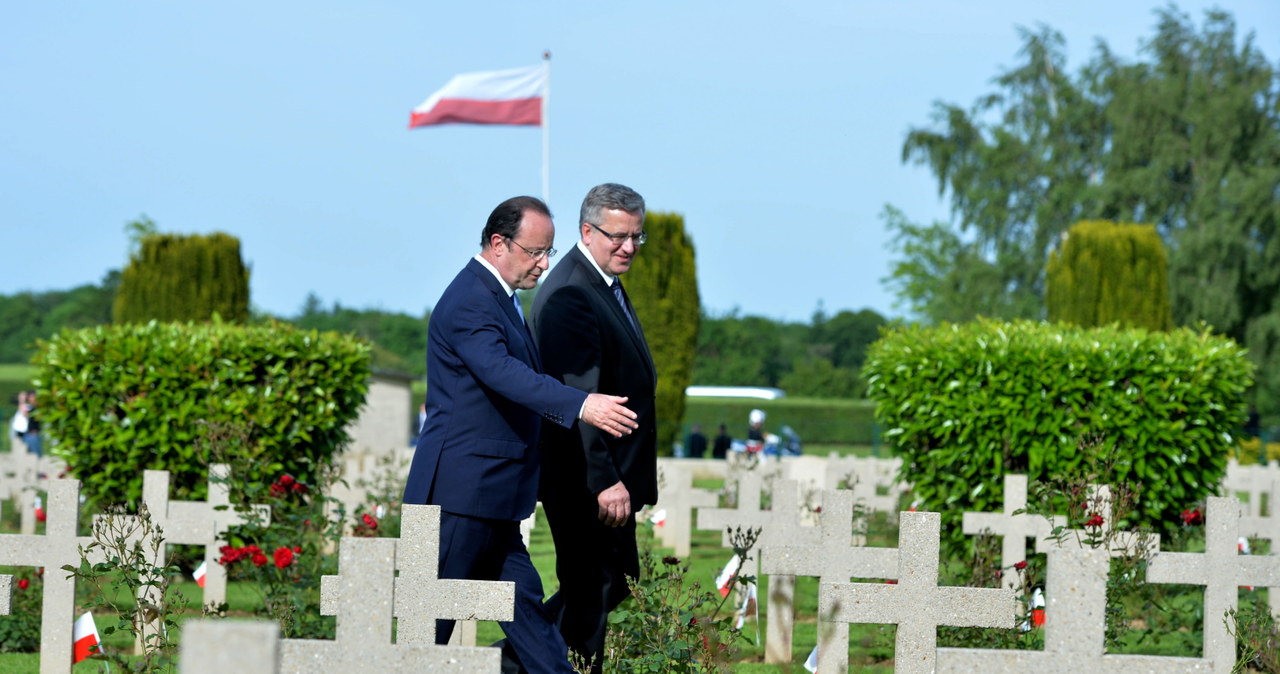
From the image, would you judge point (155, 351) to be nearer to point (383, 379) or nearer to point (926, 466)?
point (926, 466)

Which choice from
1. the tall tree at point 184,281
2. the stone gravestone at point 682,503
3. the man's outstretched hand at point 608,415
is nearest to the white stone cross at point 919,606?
the man's outstretched hand at point 608,415

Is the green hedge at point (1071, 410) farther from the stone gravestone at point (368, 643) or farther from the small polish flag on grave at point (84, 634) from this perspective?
the stone gravestone at point (368, 643)

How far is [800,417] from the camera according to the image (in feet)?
162

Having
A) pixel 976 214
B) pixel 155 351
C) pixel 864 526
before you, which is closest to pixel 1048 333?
pixel 864 526

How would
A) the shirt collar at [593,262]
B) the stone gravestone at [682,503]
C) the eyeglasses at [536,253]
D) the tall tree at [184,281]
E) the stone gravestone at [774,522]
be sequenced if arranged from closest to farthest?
the eyeglasses at [536,253] → the shirt collar at [593,262] → the stone gravestone at [774,522] → the stone gravestone at [682,503] → the tall tree at [184,281]

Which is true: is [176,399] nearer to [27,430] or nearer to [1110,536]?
[1110,536]

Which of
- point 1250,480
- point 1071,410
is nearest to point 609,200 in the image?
point 1071,410

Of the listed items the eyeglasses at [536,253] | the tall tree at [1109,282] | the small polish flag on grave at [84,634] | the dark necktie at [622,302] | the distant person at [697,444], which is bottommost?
the distant person at [697,444]

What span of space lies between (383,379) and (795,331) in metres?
55.8

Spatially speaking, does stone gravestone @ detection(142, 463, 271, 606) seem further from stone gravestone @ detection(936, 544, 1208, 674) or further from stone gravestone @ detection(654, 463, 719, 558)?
stone gravestone @ detection(936, 544, 1208, 674)

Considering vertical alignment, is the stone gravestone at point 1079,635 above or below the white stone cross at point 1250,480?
above

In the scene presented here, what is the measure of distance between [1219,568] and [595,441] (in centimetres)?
248

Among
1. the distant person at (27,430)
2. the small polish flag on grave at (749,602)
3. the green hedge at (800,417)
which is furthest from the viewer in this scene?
the green hedge at (800,417)

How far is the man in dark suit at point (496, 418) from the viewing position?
3.84 meters
